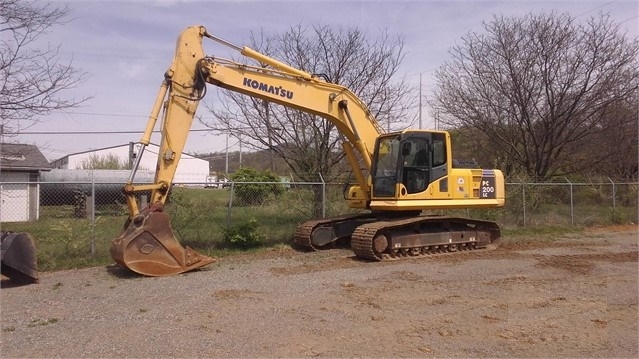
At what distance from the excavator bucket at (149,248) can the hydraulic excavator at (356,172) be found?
0.02m

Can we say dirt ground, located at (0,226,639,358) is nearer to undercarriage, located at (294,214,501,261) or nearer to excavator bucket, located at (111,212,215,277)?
excavator bucket, located at (111,212,215,277)

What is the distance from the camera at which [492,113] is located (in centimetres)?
2203

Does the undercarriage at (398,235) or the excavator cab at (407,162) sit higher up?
the excavator cab at (407,162)

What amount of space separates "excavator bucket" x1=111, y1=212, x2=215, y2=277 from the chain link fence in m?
1.10

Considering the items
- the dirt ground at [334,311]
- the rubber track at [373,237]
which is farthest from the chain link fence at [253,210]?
the rubber track at [373,237]

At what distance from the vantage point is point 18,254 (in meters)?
8.11

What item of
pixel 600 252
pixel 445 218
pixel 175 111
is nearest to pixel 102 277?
pixel 175 111

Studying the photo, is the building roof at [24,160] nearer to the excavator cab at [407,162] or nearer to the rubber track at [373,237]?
the rubber track at [373,237]

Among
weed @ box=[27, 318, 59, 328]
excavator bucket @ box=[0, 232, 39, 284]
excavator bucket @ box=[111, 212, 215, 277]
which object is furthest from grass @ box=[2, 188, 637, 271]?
weed @ box=[27, 318, 59, 328]

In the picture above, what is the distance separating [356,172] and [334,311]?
5626mm

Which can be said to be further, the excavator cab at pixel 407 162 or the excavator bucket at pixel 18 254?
the excavator cab at pixel 407 162

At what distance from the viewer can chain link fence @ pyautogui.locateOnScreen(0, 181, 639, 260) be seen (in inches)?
436

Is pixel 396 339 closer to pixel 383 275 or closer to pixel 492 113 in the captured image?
pixel 383 275

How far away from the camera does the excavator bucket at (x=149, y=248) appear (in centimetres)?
849
